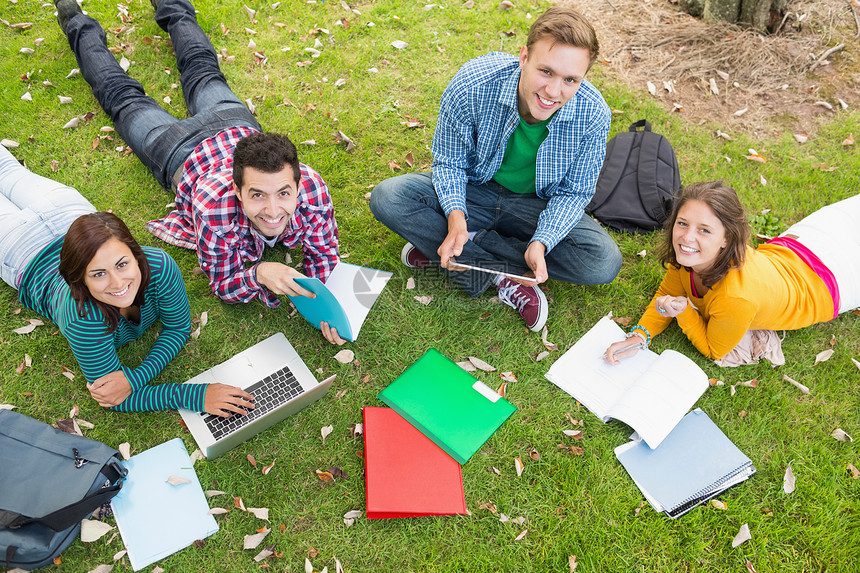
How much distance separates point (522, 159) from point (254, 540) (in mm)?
3382

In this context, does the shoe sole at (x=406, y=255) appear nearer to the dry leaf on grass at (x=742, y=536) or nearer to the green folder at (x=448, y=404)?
the green folder at (x=448, y=404)

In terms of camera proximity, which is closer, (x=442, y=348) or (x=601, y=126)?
(x=601, y=126)

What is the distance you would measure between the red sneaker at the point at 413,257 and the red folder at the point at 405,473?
139cm

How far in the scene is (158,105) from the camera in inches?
204

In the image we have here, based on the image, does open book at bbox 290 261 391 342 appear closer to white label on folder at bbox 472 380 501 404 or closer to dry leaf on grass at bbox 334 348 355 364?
dry leaf on grass at bbox 334 348 355 364

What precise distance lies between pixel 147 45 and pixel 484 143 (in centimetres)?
439

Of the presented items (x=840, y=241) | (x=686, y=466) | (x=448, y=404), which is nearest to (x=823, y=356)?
(x=840, y=241)

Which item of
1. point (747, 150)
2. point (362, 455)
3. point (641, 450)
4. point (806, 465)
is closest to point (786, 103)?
point (747, 150)

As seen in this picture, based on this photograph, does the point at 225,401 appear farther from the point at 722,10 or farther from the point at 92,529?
the point at 722,10

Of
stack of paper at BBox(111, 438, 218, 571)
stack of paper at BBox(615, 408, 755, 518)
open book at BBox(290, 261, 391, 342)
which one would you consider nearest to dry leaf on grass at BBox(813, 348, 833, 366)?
stack of paper at BBox(615, 408, 755, 518)

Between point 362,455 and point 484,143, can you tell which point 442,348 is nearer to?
point 362,455

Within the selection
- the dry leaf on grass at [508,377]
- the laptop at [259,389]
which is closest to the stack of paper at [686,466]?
the dry leaf on grass at [508,377]

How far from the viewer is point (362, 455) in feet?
12.8

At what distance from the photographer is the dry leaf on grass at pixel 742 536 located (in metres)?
3.64
